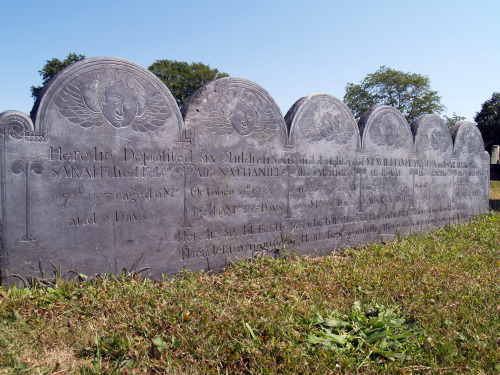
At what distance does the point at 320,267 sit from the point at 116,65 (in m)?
2.90

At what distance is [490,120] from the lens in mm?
31484

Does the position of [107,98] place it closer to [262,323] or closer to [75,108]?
[75,108]

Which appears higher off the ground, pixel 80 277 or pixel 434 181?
pixel 434 181

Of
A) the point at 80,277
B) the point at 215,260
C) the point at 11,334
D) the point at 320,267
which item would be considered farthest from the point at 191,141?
the point at 11,334

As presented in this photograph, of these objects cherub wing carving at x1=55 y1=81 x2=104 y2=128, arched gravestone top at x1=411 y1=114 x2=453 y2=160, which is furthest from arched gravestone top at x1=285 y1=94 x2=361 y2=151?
cherub wing carving at x1=55 y1=81 x2=104 y2=128

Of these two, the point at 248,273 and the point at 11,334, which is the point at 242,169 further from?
the point at 11,334

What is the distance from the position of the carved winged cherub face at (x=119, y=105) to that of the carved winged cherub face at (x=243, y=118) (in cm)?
107

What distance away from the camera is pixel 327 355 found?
2.10 m

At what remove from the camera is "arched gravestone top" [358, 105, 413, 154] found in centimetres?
512

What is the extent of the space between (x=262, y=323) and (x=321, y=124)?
2978 mm

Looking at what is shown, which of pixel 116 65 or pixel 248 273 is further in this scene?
pixel 248 273

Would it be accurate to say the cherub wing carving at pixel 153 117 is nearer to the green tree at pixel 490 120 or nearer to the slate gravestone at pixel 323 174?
the slate gravestone at pixel 323 174

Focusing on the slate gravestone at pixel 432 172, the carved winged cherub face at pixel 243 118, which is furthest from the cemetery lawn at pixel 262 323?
the slate gravestone at pixel 432 172

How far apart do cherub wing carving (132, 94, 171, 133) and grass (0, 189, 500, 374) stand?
1.45 meters
